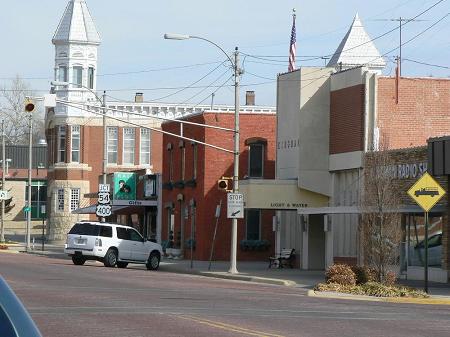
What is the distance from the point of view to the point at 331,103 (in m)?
44.4

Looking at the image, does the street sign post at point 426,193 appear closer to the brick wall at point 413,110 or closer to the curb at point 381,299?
the curb at point 381,299

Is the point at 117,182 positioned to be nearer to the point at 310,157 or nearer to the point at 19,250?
the point at 19,250

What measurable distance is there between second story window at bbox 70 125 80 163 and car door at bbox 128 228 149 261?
121 ft

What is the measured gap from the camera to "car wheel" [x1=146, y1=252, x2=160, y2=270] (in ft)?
147

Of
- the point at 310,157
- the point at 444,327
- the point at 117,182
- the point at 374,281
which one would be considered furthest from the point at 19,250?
the point at 444,327

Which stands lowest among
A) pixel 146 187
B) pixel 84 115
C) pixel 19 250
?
pixel 19 250

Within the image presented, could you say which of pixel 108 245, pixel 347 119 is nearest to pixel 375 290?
pixel 347 119

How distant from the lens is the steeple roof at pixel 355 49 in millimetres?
73981

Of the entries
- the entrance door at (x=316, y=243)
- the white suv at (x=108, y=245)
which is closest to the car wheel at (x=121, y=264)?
the white suv at (x=108, y=245)

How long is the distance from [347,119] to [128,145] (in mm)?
40982

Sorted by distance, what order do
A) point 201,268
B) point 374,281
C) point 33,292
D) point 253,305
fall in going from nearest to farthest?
point 253,305, point 33,292, point 374,281, point 201,268

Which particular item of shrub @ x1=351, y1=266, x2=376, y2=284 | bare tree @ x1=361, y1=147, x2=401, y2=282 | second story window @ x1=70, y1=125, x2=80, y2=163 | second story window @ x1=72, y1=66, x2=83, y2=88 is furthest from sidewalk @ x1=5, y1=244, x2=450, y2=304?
second story window @ x1=72, y1=66, x2=83, y2=88

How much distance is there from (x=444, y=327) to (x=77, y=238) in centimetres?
2678

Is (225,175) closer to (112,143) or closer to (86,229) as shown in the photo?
(86,229)
